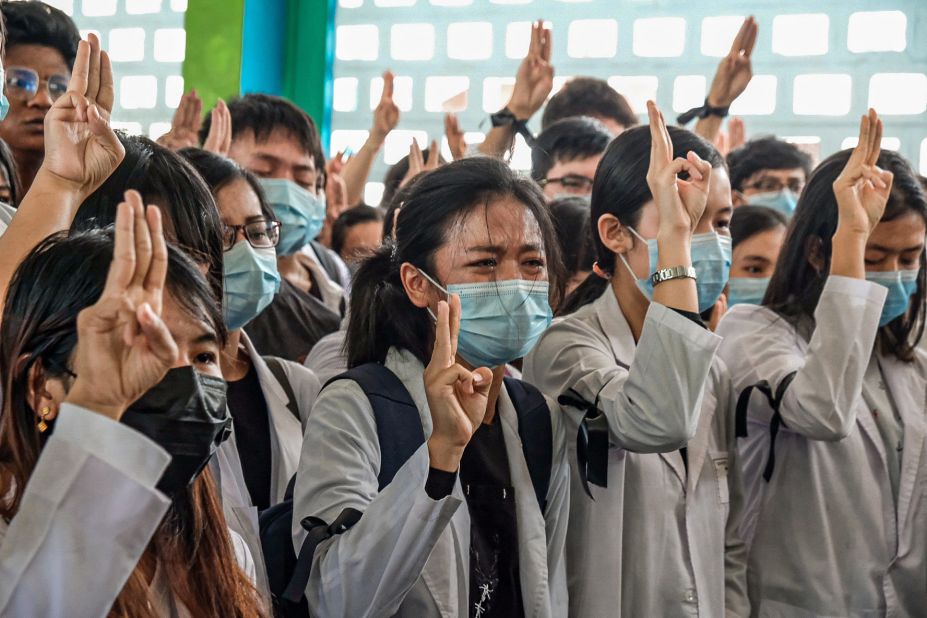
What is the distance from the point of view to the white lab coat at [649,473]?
252 centimetres

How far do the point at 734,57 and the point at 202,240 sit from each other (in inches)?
122

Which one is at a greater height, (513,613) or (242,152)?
(242,152)

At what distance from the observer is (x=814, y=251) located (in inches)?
A: 132

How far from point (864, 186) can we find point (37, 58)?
7.41ft

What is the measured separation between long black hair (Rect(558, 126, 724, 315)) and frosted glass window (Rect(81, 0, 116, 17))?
5807mm

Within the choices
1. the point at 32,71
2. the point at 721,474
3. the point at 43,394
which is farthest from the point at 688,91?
the point at 43,394

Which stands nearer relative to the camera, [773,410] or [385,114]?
[773,410]

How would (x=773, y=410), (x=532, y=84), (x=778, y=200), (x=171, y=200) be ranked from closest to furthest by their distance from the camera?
1. (x=171, y=200)
2. (x=773, y=410)
3. (x=532, y=84)
4. (x=778, y=200)

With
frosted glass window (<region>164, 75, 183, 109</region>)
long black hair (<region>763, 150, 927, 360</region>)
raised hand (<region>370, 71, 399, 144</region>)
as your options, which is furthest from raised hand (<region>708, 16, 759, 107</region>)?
frosted glass window (<region>164, 75, 183, 109</region>)

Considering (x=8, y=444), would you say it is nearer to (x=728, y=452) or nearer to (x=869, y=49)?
(x=728, y=452)

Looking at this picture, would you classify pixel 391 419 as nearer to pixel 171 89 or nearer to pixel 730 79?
pixel 730 79

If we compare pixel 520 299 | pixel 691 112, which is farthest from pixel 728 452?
pixel 691 112

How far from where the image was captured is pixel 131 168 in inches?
89.7

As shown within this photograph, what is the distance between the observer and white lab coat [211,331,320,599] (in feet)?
6.76
